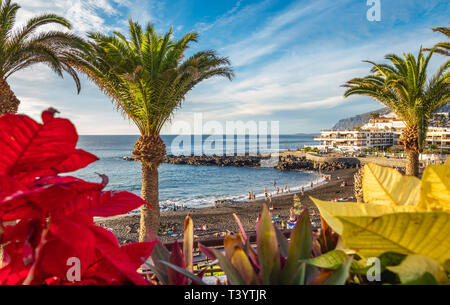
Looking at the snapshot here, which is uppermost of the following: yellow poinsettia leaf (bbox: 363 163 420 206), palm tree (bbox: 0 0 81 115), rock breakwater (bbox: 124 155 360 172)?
palm tree (bbox: 0 0 81 115)

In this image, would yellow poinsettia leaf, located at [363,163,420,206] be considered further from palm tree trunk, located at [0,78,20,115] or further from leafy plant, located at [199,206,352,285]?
palm tree trunk, located at [0,78,20,115]

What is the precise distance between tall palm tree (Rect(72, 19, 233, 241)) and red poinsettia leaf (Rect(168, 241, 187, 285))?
23.1 feet

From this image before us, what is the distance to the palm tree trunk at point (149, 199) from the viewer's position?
7490 mm

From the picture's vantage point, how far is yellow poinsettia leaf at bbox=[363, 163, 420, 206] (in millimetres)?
528

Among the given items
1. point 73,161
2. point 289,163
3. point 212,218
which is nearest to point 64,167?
point 73,161

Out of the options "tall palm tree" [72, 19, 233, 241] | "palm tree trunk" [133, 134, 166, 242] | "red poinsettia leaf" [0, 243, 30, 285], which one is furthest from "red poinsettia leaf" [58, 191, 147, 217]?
"palm tree trunk" [133, 134, 166, 242]

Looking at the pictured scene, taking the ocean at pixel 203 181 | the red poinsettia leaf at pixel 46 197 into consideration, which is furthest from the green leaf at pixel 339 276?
the ocean at pixel 203 181

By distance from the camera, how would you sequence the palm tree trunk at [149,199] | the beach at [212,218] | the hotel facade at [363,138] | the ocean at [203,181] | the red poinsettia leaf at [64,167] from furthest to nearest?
the hotel facade at [363,138], the ocean at [203,181], the beach at [212,218], the palm tree trunk at [149,199], the red poinsettia leaf at [64,167]

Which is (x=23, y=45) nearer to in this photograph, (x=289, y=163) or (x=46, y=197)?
(x=46, y=197)

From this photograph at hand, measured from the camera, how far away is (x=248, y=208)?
2708 cm

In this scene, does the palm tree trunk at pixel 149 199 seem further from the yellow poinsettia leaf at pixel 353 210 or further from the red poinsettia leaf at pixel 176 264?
the yellow poinsettia leaf at pixel 353 210

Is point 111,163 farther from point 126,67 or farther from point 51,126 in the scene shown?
point 51,126

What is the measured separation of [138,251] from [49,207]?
0.24 meters

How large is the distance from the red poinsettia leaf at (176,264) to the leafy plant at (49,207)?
88 millimetres
